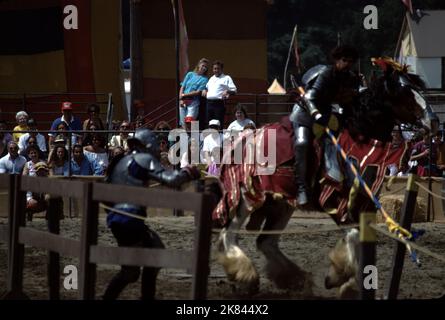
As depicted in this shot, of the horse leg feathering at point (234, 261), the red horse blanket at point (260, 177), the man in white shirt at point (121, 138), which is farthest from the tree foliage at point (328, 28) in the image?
the horse leg feathering at point (234, 261)

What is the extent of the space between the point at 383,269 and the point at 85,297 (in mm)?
4552

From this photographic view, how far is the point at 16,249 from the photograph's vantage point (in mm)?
9281

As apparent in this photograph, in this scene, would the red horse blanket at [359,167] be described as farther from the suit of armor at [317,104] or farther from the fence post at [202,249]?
the fence post at [202,249]

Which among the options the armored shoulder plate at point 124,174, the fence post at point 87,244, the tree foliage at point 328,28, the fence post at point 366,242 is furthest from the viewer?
the tree foliage at point 328,28

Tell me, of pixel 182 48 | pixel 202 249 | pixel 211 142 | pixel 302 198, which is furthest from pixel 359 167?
pixel 182 48

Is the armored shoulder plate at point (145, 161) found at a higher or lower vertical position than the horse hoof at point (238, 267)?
higher

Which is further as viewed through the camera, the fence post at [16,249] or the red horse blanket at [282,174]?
the red horse blanket at [282,174]

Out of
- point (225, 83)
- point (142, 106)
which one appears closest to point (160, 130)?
point (225, 83)

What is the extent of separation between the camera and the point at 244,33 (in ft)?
73.6

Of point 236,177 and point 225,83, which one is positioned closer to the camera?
point 236,177

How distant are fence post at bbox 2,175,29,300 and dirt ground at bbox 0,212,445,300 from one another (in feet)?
1.49

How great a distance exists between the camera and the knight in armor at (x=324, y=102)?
33.2ft
